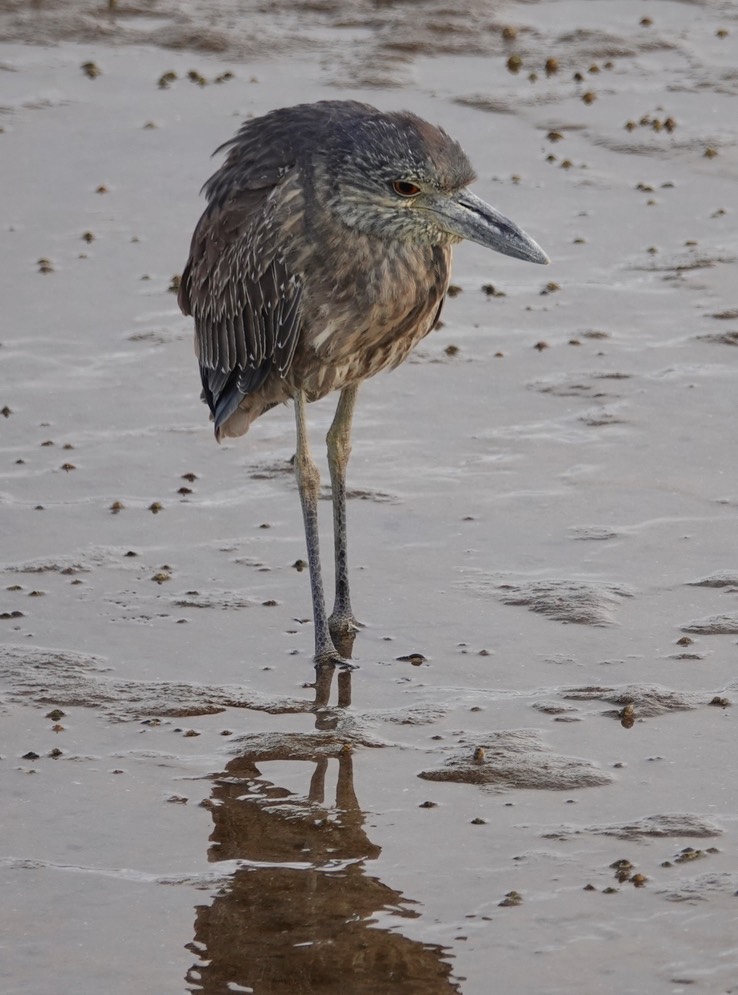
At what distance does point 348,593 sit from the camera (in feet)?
24.0

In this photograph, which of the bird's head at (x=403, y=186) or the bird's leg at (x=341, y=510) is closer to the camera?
the bird's head at (x=403, y=186)

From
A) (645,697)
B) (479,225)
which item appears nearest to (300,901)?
(645,697)

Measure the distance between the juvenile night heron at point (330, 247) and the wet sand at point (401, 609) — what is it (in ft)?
2.29

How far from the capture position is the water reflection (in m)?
5.03

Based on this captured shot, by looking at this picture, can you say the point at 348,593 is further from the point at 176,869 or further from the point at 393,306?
the point at 176,869

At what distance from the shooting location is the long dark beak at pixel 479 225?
258 inches

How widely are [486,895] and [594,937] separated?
1.29 ft

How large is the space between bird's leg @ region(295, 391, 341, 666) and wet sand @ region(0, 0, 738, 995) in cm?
10

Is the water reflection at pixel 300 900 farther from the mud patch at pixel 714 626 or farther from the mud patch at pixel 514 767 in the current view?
the mud patch at pixel 714 626

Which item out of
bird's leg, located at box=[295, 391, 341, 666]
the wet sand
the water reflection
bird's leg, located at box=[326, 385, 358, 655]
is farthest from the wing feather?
the water reflection

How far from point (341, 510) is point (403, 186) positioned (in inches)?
57.4

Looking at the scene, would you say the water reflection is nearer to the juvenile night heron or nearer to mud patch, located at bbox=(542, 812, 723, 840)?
mud patch, located at bbox=(542, 812, 723, 840)

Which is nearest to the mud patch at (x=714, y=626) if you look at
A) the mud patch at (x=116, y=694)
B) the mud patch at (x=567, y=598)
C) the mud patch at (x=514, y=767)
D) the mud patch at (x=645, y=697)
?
the mud patch at (x=567, y=598)

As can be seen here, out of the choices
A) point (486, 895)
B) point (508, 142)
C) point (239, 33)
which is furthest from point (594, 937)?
point (239, 33)
